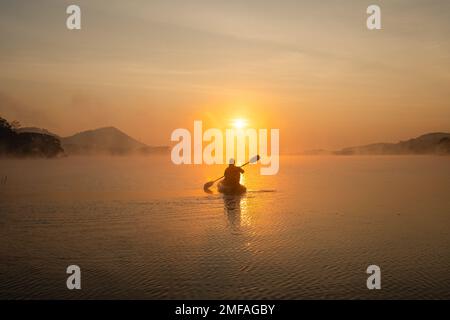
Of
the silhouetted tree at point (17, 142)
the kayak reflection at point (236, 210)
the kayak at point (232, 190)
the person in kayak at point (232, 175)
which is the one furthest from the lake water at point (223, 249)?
the silhouetted tree at point (17, 142)

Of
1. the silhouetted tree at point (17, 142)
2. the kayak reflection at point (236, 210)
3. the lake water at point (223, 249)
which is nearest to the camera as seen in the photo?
the lake water at point (223, 249)

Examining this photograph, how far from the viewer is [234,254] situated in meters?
19.7

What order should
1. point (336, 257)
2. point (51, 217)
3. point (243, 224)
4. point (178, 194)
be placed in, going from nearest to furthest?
point (336, 257), point (243, 224), point (51, 217), point (178, 194)

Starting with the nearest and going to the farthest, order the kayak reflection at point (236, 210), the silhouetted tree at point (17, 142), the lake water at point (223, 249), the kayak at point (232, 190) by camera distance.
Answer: the lake water at point (223, 249) → the kayak reflection at point (236, 210) → the kayak at point (232, 190) → the silhouetted tree at point (17, 142)

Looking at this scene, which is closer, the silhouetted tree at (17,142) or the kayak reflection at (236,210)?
the kayak reflection at (236,210)

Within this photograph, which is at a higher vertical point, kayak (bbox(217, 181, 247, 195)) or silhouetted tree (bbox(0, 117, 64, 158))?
silhouetted tree (bbox(0, 117, 64, 158))

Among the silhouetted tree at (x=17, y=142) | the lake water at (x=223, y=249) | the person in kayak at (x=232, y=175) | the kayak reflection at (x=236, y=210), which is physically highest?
the silhouetted tree at (x=17, y=142)

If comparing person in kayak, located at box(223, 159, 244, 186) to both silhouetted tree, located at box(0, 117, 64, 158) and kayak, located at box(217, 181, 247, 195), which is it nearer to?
kayak, located at box(217, 181, 247, 195)

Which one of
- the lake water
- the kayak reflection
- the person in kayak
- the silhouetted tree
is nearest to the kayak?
the person in kayak

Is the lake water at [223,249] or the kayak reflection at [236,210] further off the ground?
the kayak reflection at [236,210]

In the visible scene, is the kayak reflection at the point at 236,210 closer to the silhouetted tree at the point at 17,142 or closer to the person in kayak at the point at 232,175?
the person in kayak at the point at 232,175

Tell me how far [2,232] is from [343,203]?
95.1 feet

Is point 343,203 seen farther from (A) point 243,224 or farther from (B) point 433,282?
(B) point 433,282
